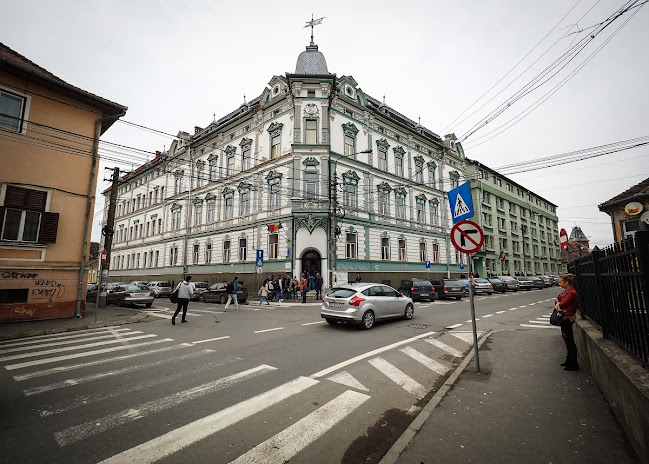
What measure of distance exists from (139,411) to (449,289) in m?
22.2

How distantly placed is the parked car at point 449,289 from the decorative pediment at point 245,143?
20822 millimetres

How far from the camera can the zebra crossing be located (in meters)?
3.33

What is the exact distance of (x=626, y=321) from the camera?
380cm

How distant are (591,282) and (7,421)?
9268 mm

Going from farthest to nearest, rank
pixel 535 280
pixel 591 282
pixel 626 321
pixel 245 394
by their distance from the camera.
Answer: pixel 535 280 < pixel 591 282 < pixel 245 394 < pixel 626 321

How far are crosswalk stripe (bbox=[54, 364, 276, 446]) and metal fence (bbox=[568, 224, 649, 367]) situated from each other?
17.7 feet

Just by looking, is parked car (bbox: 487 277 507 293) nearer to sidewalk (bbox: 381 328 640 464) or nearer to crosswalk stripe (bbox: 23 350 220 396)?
sidewalk (bbox: 381 328 640 464)

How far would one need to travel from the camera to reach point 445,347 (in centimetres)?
781

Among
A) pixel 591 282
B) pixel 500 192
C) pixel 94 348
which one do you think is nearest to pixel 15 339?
pixel 94 348

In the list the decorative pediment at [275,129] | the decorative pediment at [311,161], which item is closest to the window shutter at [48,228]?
the decorative pediment at [311,161]

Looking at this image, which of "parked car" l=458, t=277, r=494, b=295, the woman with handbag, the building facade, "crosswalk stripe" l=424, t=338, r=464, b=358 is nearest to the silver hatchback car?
"crosswalk stripe" l=424, t=338, r=464, b=358

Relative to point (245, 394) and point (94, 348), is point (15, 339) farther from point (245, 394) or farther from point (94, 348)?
point (245, 394)

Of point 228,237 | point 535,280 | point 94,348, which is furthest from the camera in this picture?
point 535,280

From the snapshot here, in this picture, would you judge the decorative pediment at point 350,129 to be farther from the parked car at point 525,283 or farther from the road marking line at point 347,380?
the road marking line at point 347,380
